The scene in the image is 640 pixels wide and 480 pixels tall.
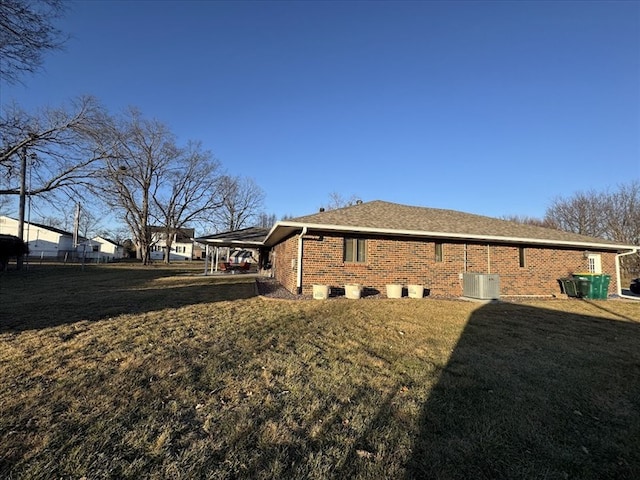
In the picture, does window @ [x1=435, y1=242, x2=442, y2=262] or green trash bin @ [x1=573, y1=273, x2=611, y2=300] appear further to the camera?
green trash bin @ [x1=573, y1=273, x2=611, y2=300]

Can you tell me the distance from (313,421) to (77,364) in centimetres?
324

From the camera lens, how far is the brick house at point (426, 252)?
11.3m

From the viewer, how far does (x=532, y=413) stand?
3.25 m

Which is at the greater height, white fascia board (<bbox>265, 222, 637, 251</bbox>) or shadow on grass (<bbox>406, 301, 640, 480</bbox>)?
white fascia board (<bbox>265, 222, 637, 251</bbox>)

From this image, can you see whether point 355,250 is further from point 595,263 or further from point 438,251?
point 595,263

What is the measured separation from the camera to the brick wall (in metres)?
11.3

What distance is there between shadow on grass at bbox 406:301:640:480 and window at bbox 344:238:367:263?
5830 millimetres

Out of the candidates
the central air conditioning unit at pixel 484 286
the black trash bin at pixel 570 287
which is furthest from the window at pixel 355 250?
the black trash bin at pixel 570 287

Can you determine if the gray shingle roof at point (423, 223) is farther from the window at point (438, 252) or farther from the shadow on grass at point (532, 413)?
the shadow on grass at point (532, 413)

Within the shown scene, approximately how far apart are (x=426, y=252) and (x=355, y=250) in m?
2.81

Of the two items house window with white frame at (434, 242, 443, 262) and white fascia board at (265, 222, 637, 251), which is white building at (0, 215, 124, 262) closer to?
white fascia board at (265, 222, 637, 251)

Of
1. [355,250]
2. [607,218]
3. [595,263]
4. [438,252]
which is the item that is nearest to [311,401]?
[355,250]

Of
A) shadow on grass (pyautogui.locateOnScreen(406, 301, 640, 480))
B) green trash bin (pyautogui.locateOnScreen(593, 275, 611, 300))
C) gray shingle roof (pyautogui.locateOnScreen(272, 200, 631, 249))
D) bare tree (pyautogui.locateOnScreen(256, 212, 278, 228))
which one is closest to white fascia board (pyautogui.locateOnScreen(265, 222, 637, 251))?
gray shingle roof (pyautogui.locateOnScreen(272, 200, 631, 249))

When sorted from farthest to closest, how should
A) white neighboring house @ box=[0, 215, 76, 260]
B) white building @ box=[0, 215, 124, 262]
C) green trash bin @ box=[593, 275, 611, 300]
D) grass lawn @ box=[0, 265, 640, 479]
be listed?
white neighboring house @ box=[0, 215, 76, 260]
white building @ box=[0, 215, 124, 262]
green trash bin @ box=[593, 275, 611, 300]
grass lawn @ box=[0, 265, 640, 479]
